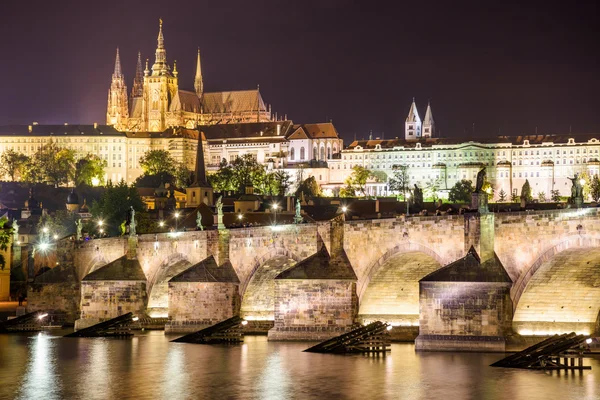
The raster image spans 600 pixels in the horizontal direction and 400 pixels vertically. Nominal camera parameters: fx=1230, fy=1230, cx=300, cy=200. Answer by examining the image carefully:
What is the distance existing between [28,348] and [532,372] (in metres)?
25.5

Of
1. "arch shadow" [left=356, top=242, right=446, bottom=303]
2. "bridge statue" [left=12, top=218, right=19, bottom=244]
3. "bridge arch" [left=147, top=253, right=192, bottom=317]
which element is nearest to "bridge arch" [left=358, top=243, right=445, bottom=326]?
"arch shadow" [left=356, top=242, right=446, bottom=303]

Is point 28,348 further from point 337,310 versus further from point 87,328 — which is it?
point 337,310

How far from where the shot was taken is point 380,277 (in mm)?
49812

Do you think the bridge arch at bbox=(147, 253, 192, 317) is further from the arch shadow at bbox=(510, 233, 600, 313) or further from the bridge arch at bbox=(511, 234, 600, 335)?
the arch shadow at bbox=(510, 233, 600, 313)

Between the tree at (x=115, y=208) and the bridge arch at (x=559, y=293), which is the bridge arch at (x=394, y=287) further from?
the tree at (x=115, y=208)

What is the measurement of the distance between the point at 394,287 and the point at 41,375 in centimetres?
1468

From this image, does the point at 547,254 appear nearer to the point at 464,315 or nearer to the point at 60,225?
the point at 464,315

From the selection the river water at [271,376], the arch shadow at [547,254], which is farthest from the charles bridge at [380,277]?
the river water at [271,376]

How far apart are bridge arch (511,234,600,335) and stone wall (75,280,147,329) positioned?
92.7 ft

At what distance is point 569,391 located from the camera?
36.1m

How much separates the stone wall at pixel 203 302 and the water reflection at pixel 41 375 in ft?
20.5

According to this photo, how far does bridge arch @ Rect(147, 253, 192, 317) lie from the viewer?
66019 mm

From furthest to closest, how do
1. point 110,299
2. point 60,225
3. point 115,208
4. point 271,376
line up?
point 60,225 → point 115,208 → point 110,299 → point 271,376

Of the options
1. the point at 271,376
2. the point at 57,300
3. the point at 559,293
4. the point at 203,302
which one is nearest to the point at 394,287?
the point at 559,293
